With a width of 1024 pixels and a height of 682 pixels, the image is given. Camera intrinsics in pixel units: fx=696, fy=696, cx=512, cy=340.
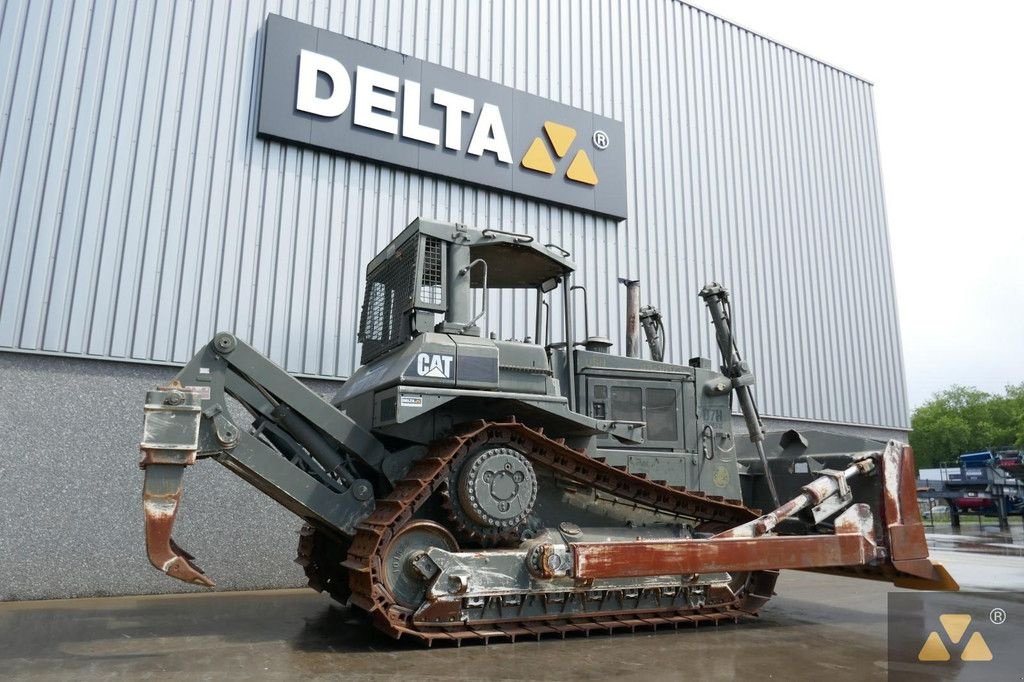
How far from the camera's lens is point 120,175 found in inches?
358

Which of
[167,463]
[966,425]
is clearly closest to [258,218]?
[167,463]

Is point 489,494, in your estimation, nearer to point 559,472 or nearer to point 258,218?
point 559,472

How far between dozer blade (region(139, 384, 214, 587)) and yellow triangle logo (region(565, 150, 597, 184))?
844cm

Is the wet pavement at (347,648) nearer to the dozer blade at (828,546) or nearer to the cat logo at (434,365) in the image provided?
the dozer blade at (828,546)

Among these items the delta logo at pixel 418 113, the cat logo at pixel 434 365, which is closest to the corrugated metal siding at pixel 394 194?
the delta logo at pixel 418 113

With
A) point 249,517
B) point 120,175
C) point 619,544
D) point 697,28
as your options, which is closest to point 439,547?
point 619,544

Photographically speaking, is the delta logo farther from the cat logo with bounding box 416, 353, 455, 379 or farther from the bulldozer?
the cat logo with bounding box 416, 353, 455, 379

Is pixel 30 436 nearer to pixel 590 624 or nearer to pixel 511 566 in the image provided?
pixel 511 566

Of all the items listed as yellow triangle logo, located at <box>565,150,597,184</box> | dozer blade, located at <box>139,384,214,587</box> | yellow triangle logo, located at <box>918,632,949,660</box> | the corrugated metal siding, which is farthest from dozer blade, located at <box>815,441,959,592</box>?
yellow triangle logo, located at <box>565,150,597,184</box>

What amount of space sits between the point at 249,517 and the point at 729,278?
386 inches

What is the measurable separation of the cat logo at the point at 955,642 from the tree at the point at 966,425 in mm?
68140

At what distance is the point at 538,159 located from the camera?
12.0m

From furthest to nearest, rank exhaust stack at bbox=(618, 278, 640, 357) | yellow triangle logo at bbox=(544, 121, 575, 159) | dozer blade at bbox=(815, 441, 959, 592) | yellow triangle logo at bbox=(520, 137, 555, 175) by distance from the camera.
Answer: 1. yellow triangle logo at bbox=(544, 121, 575, 159)
2. yellow triangle logo at bbox=(520, 137, 555, 175)
3. exhaust stack at bbox=(618, 278, 640, 357)
4. dozer blade at bbox=(815, 441, 959, 592)

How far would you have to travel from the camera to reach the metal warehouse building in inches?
330
